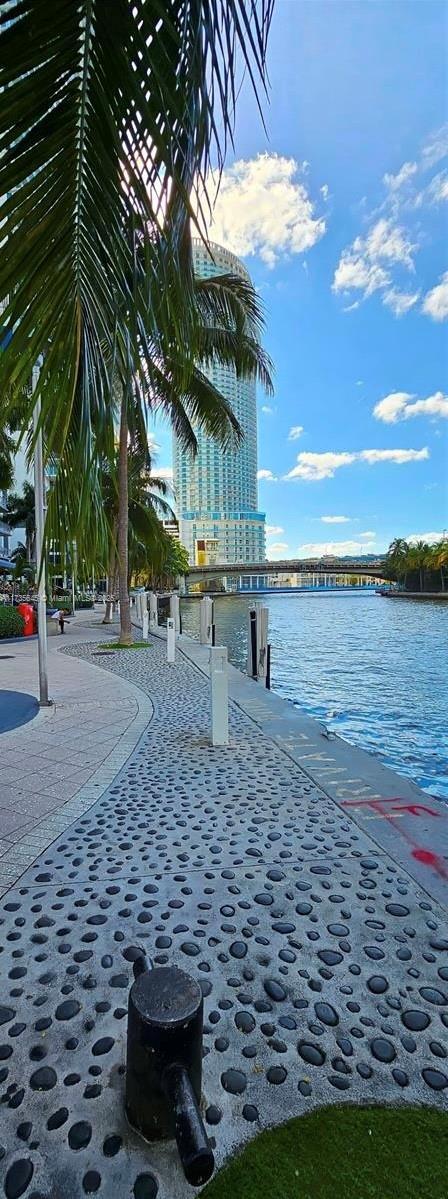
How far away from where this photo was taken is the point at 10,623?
17.5m

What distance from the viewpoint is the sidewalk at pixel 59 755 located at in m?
3.88

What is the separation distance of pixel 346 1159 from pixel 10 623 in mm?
17405

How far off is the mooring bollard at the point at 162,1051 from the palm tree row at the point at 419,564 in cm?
7311

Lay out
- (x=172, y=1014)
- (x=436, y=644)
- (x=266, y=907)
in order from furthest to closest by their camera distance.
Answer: (x=436, y=644), (x=266, y=907), (x=172, y=1014)

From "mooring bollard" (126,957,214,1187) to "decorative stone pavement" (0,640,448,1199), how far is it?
0.13 metres

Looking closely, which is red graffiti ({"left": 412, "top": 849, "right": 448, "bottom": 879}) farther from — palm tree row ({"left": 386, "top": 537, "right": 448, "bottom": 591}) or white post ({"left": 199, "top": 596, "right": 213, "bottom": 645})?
palm tree row ({"left": 386, "top": 537, "right": 448, "bottom": 591})

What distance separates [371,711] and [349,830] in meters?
5.90

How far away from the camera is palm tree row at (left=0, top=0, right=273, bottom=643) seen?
4.09 ft

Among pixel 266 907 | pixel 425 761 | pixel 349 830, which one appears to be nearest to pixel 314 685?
pixel 425 761

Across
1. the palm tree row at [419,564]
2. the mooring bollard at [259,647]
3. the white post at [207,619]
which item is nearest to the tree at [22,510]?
the white post at [207,619]

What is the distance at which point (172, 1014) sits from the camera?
1.55m

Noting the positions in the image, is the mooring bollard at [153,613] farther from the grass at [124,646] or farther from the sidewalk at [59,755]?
the sidewalk at [59,755]

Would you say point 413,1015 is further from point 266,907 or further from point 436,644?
point 436,644

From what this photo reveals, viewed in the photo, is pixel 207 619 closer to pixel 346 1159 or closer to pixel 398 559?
pixel 346 1159
